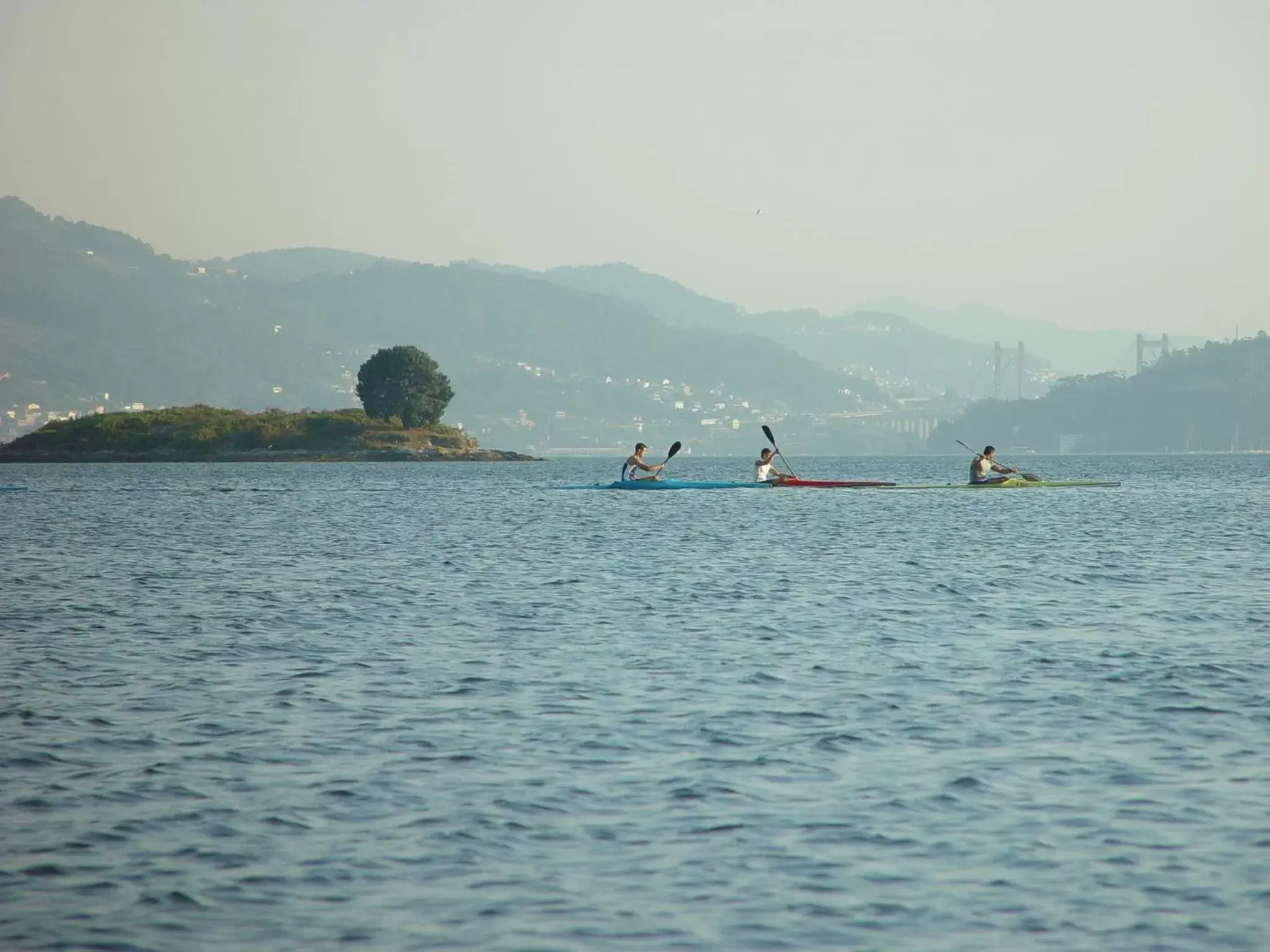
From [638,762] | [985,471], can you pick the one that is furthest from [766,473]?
[638,762]

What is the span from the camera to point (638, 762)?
15.6 m

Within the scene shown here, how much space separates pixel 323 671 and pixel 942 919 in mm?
12529

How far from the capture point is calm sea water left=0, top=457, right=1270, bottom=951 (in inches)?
436

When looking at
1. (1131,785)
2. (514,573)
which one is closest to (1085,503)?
(514,573)

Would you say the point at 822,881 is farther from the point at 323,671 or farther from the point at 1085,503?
the point at 1085,503

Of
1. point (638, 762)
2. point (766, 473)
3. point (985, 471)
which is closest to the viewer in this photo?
point (638, 762)

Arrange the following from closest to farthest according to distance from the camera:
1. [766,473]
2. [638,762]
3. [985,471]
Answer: [638,762] < [985,471] < [766,473]

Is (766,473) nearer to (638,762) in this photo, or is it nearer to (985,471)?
(985,471)

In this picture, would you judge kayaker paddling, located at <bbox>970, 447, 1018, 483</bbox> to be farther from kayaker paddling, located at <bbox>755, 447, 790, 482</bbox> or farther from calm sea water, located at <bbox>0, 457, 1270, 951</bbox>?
calm sea water, located at <bbox>0, 457, 1270, 951</bbox>

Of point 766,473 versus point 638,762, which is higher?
point 766,473

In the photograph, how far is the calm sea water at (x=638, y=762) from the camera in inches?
436

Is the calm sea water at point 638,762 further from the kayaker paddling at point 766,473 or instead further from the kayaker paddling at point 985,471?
the kayaker paddling at point 766,473

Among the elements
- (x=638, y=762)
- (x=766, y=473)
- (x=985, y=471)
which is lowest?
(x=638, y=762)

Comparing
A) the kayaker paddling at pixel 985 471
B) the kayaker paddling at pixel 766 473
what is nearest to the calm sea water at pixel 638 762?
the kayaker paddling at pixel 985 471
